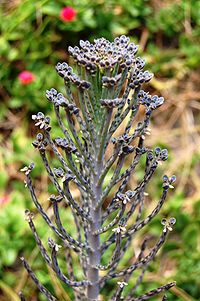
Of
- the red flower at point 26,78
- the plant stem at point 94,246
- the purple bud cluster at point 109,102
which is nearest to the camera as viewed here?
the purple bud cluster at point 109,102

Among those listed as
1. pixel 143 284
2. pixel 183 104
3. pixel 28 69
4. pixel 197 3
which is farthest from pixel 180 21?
pixel 143 284

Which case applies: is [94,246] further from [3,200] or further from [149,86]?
[149,86]

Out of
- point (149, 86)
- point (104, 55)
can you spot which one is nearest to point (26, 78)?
point (149, 86)

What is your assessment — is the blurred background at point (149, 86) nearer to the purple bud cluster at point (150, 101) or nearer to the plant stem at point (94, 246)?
the plant stem at point (94, 246)

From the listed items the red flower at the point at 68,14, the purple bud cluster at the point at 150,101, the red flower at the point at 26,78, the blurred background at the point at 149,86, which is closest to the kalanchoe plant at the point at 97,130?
the purple bud cluster at the point at 150,101

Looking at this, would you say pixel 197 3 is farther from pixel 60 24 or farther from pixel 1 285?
pixel 1 285

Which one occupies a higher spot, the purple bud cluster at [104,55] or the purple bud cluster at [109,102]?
the purple bud cluster at [104,55]

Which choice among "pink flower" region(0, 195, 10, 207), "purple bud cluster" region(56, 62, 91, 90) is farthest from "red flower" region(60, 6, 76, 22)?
"purple bud cluster" region(56, 62, 91, 90)
